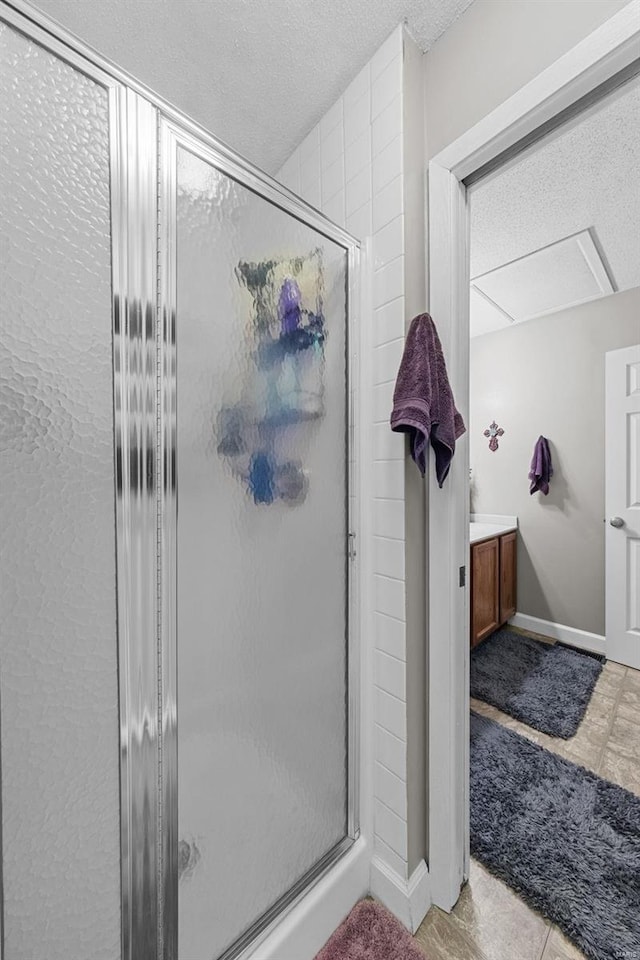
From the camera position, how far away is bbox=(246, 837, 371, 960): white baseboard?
0.94m

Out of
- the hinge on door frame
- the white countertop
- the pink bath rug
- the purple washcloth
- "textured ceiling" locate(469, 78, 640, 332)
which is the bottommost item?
the pink bath rug

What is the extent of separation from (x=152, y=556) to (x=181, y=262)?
0.60 meters

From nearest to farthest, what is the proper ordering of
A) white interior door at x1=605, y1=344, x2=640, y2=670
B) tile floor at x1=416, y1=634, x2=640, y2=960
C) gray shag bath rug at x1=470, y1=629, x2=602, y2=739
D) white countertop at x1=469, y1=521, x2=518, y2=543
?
tile floor at x1=416, y1=634, x2=640, y2=960, gray shag bath rug at x1=470, y1=629, x2=602, y2=739, white interior door at x1=605, y1=344, x2=640, y2=670, white countertop at x1=469, y1=521, x2=518, y2=543

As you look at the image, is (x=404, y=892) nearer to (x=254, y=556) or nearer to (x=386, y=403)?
(x=254, y=556)

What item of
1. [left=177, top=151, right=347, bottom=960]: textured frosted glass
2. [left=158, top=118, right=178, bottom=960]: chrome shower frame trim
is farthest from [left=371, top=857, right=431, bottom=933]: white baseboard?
[left=158, top=118, right=178, bottom=960]: chrome shower frame trim

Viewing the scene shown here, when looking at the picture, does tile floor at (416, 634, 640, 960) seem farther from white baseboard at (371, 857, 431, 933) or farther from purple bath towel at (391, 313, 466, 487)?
purple bath towel at (391, 313, 466, 487)

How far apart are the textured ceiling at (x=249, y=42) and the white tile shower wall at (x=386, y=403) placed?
0.27ft

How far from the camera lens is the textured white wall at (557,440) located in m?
2.90

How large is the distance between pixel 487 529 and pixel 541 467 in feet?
2.11

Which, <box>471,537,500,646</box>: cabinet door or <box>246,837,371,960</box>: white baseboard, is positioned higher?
<box>471,537,500,646</box>: cabinet door

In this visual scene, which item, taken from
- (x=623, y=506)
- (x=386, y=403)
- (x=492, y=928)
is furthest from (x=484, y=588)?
(x=386, y=403)

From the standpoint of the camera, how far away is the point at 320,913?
1.03 m

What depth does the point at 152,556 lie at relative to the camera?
2.52 ft

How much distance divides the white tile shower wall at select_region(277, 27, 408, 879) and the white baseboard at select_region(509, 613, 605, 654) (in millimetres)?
2473
